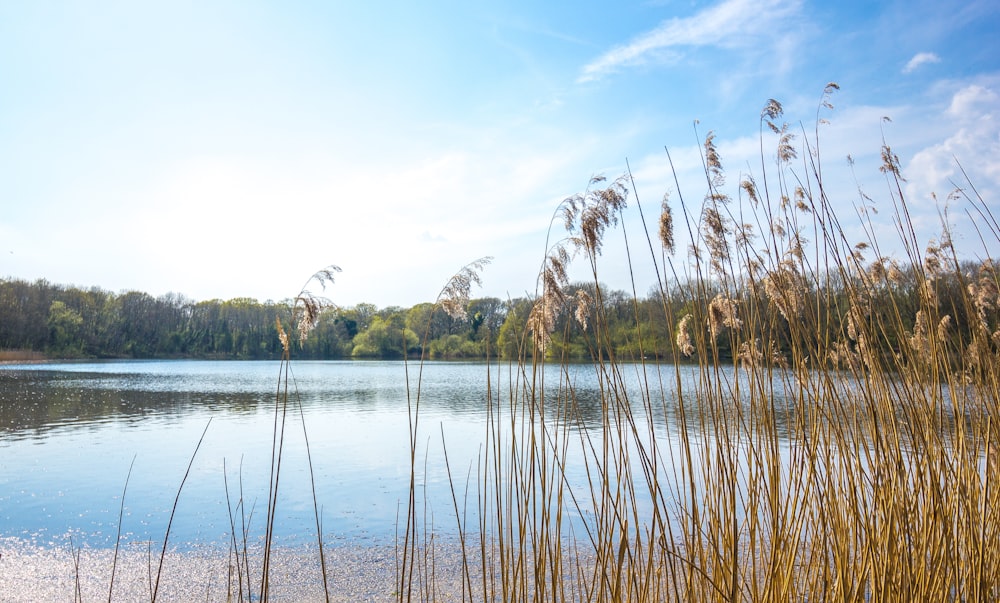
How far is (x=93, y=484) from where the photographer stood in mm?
8461

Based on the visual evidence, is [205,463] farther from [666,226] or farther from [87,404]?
[666,226]

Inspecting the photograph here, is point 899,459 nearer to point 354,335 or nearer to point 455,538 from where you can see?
point 455,538

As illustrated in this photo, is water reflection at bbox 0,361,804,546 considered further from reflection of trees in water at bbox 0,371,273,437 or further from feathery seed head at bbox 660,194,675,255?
feathery seed head at bbox 660,194,675,255

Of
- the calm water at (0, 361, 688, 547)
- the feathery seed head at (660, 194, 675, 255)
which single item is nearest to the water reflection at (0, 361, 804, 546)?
the calm water at (0, 361, 688, 547)

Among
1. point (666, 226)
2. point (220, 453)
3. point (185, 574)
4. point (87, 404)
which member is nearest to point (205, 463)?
point (220, 453)

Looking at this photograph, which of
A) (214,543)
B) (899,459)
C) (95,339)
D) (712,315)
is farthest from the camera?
(95,339)

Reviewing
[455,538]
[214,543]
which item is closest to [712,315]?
[455,538]

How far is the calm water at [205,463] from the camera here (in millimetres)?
6875

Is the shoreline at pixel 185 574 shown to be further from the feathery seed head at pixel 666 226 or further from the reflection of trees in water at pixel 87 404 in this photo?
the reflection of trees in water at pixel 87 404

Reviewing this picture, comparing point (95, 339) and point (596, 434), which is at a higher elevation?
point (95, 339)

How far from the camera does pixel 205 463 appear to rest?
33.1ft

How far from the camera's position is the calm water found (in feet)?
22.6

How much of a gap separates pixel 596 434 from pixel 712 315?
34.1 feet

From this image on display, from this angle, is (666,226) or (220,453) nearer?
(666,226)
